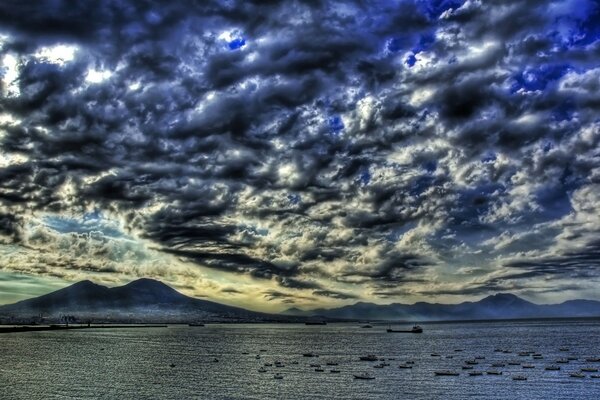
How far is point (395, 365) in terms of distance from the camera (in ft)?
417

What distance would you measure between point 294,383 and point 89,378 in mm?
39372

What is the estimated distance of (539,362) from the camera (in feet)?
423

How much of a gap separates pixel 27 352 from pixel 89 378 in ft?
239

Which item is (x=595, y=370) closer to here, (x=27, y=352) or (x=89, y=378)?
(x=89, y=378)

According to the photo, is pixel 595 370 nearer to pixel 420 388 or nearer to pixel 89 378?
pixel 420 388

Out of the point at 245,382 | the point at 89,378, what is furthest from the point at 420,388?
the point at 89,378

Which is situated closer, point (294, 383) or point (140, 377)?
point (294, 383)

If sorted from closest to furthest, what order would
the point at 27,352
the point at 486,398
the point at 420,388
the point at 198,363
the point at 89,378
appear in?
the point at 486,398, the point at 420,388, the point at 89,378, the point at 198,363, the point at 27,352

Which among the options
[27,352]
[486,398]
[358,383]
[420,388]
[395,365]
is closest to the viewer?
[486,398]

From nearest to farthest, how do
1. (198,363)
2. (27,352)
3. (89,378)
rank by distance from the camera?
(89,378) < (198,363) < (27,352)

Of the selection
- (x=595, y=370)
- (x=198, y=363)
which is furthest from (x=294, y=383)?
(x=595, y=370)

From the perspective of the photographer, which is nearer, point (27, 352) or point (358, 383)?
point (358, 383)

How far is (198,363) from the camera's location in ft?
456

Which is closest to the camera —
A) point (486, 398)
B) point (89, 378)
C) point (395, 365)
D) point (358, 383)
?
point (486, 398)
